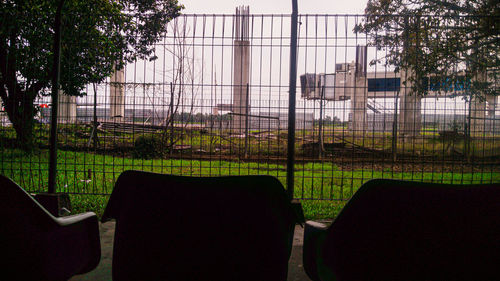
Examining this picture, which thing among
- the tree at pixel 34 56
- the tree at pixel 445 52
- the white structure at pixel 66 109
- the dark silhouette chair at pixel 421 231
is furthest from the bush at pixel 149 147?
the dark silhouette chair at pixel 421 231

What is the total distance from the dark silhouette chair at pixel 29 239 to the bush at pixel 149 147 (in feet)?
12.6

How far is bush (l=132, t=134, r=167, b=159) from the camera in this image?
16.0 feet

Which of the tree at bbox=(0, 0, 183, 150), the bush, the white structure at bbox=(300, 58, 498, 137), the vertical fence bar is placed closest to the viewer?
the vertical fence bar

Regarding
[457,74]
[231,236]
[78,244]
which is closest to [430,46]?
[457,74]

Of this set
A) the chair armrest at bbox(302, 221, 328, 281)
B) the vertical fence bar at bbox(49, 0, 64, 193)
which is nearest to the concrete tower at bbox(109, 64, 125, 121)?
the vertical fence bar at bbox(49, 0, 64, 193)

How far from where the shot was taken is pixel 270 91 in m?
3.63

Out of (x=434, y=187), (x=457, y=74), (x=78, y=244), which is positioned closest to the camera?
(x=434, y=187)

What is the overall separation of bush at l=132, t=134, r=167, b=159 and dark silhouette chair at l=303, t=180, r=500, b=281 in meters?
4.29

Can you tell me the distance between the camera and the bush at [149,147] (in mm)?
→ 4891

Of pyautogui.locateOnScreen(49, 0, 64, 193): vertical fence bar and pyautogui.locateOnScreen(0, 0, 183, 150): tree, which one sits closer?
pyautogui.locateOnScreen(49, 0, 64, 193): vertical fence bar

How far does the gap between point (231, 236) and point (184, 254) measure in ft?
0.55

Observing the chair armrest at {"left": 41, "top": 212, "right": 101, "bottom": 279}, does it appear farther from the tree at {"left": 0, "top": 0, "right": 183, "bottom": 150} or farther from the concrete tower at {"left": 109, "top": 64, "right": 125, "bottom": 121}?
the concrete tower at {"left": 109, "top": 64, "right": 125, "bottom": 121}

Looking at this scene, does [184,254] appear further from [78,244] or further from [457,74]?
[457,74]

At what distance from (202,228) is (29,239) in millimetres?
Result: 554
